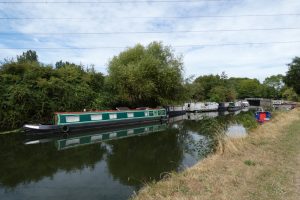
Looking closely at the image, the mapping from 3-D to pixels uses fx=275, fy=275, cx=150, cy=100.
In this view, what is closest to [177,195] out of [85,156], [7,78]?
[85,156]

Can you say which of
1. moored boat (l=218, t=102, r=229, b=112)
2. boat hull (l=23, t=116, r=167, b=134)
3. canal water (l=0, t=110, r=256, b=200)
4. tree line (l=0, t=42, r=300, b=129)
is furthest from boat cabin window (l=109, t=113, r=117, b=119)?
moored boat (l=218, t=102, r=229, b=112)

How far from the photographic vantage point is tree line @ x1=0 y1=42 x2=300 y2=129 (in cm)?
1891

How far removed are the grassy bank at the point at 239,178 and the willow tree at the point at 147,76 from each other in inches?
710

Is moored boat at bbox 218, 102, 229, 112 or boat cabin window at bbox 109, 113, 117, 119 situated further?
moored boat at bbox 218, 102, 229, 112

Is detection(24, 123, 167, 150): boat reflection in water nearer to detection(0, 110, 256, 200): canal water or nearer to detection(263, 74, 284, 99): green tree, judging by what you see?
detection(0, 110, 256, 200): canal water

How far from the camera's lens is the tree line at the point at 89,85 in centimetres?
1891

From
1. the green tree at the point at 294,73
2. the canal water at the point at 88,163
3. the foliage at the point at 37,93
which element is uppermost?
the green tree at the point at 294,73

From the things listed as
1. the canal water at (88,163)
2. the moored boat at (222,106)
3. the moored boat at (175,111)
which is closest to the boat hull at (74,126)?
the canal water at (88,163)

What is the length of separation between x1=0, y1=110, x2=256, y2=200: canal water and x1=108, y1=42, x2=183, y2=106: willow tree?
10331 mm

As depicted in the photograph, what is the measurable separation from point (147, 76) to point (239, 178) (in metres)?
21.7

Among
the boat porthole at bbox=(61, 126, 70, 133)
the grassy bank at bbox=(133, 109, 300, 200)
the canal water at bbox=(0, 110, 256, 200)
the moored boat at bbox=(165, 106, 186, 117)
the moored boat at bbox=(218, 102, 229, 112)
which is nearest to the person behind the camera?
the grassy bank at bbox=(133, 109, 300, 200)

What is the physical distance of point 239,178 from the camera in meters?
6.30

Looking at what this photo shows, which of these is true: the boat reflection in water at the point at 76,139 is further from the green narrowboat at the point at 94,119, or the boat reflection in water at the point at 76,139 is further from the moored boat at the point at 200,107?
the moored boat at the point at 200,107

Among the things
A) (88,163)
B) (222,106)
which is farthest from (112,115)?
(222,106)
